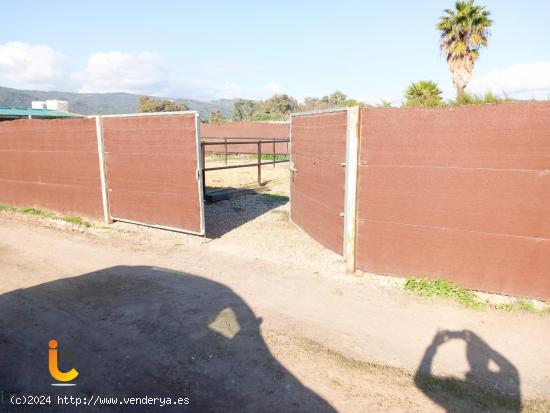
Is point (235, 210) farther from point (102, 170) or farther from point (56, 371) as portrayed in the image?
point (56, 371)

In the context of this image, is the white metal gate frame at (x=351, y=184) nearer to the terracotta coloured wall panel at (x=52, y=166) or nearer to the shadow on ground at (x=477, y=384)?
the shadow on ground at (x=477, y=384)

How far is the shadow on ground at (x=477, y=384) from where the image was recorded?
3.00 m

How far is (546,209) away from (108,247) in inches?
258

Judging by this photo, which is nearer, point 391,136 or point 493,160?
point 493,160

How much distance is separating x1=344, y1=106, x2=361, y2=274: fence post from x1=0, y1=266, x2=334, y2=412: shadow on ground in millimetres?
1808

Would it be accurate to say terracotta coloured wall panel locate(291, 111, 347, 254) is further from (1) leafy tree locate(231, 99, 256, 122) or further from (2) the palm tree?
(1) leafy tree locate(231, 99, 256, 122)

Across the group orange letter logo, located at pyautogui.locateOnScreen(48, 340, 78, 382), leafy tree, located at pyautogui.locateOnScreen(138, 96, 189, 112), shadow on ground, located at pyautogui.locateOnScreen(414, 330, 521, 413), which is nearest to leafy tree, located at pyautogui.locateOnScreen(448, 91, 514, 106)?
shadow on ground, located at pyautogui.locateOnScreen(414, 330, 521, 413)

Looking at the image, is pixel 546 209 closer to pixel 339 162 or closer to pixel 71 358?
pixel 339 162

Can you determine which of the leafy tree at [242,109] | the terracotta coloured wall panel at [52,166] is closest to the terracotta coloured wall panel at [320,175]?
the terracotta coloured wall panel at [52,166]

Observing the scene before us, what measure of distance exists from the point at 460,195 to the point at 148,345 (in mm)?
3933

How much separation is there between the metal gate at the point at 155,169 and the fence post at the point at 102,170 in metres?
0.05

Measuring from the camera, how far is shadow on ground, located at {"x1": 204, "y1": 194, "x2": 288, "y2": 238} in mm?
8234

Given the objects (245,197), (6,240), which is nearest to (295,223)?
(245,197)

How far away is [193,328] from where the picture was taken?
13.5 feet
